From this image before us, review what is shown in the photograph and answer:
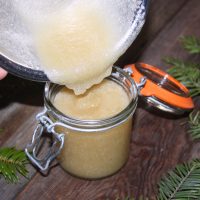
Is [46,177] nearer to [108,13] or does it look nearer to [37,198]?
[37,198]

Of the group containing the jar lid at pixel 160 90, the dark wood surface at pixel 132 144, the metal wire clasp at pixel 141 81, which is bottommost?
the dark wood surface at pixel 132 144

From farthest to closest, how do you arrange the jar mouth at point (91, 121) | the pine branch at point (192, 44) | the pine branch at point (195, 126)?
the pine branch at point (192, 44), the pine branch at point (195, 126), the jar mouth at point (91, 121)

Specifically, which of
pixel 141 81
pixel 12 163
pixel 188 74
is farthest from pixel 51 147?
pixel 188 74

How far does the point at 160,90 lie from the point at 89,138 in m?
0.15

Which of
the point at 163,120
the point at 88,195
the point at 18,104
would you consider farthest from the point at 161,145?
the point at 18,104

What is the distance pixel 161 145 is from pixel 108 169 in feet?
0.38

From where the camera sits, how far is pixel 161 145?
0.83m

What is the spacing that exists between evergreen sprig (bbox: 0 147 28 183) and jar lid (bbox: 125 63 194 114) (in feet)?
0.71

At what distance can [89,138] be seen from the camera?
0.72m

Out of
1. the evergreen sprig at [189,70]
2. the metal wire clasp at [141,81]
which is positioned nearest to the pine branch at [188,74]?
the evergreen sprig at [189,70]

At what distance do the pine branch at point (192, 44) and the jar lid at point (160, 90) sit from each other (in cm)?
14

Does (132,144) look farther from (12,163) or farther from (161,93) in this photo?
(12,163)

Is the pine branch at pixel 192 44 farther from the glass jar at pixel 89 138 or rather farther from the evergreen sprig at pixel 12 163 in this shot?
the evergreen sprig at pixel 12 163

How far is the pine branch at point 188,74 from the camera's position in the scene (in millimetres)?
878
